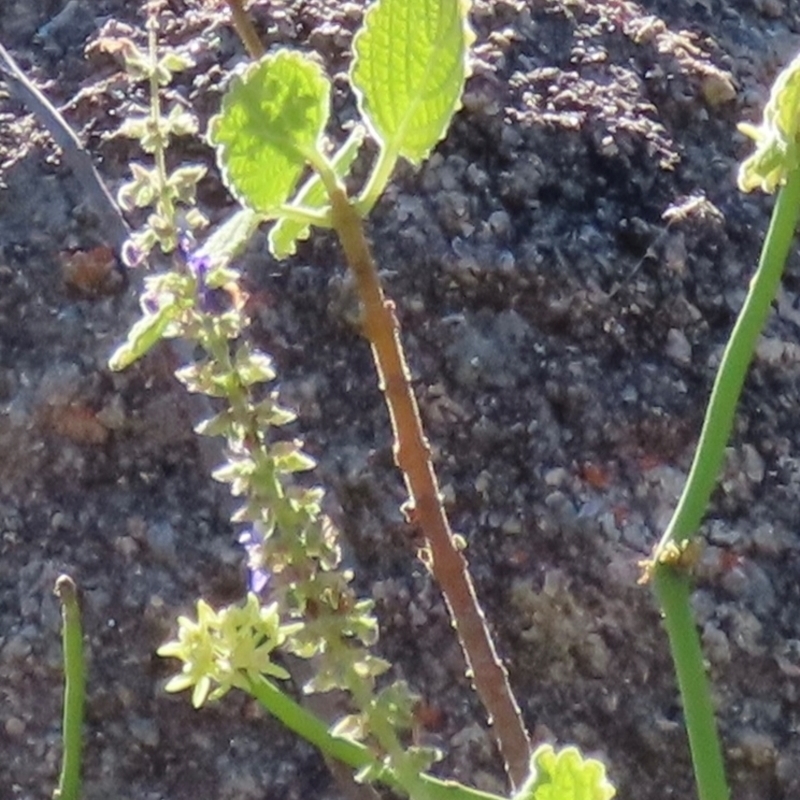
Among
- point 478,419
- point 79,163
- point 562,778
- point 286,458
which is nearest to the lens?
point 562,778

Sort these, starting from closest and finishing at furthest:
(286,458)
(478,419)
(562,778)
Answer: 1. (562,778)
2. (286,458)
3. (478,419)

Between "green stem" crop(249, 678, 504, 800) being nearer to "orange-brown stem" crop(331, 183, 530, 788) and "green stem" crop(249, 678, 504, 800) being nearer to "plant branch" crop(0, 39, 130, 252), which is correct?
"orange-brown stem" crop(331, 183, 530, 788)

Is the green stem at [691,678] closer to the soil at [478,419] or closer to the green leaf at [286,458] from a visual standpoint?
the green leaf at [286,458]

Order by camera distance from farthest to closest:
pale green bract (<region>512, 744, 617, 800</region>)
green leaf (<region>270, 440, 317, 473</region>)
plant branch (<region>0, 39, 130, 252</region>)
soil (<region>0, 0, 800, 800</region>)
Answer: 1. soil (<region>0, 0, 800, 800</region>)
2. plant branch (<region>0, 39, 130, 252</region>)
3. green leaf (<region>270, 440, 317, 473</region>)
4. pale green bract (<region>512, 744, 617, 800</region>)

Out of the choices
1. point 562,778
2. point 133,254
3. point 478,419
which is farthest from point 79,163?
point 562,778

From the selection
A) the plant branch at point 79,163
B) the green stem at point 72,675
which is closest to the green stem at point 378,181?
the green stem at point 72,675

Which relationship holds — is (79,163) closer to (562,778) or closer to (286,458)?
(286,458)

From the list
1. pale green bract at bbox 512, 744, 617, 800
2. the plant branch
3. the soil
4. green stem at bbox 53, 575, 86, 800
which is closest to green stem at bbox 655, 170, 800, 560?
pale green bract at bbox 512, 744, 617, 800

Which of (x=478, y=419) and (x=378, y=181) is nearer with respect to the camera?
(x=378, y=181)
